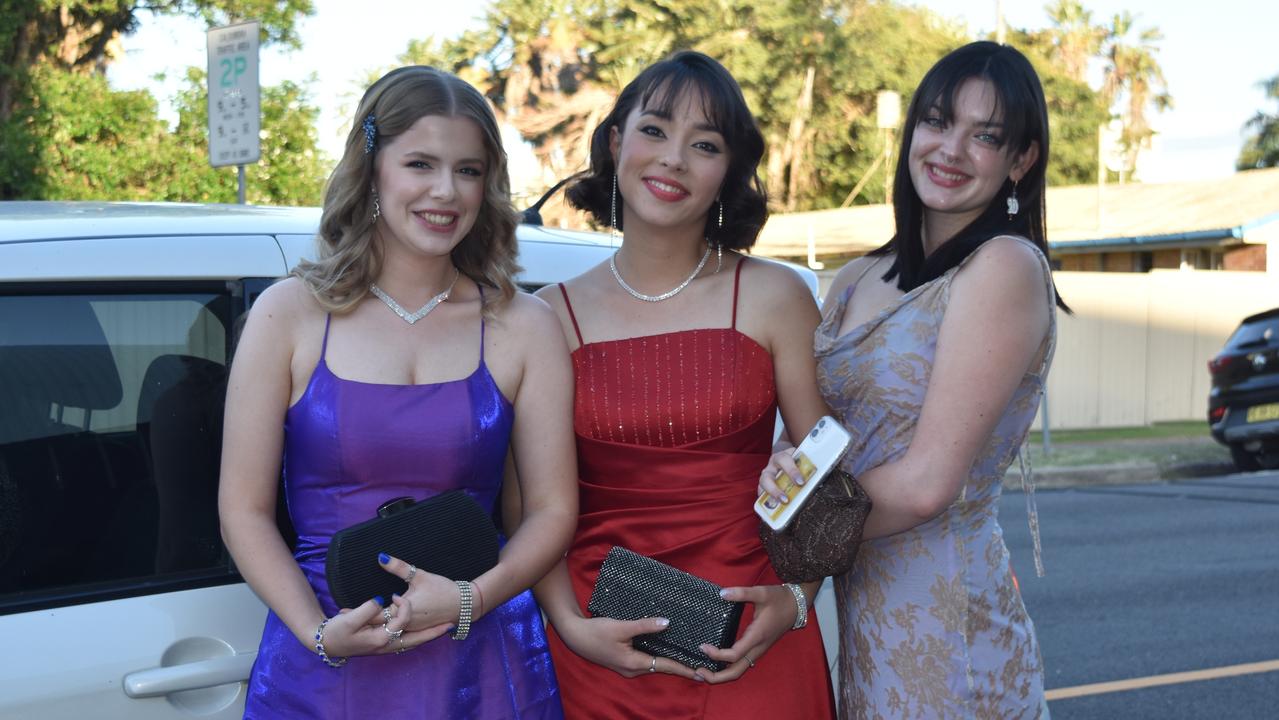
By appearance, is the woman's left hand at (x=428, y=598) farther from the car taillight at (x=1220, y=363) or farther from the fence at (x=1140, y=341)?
the fence at (x=1140, y=341)

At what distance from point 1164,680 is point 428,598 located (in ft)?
14.7

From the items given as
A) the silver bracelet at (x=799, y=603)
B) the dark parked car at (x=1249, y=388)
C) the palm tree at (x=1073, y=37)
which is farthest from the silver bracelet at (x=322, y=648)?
the palm tree at (x=1073, y=37)

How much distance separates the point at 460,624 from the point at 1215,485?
11.1 metres

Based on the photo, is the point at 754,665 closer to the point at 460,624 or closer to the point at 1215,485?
the point at 460,624

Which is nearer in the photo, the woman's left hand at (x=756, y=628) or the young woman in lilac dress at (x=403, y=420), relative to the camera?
the young woman in lilac dress at (x=403, y=420)

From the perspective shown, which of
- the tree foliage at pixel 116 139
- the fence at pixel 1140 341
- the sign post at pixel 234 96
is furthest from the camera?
the fence at pixel 1140 341

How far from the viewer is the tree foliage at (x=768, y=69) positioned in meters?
29.1

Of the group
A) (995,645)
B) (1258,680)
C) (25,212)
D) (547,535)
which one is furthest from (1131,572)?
(25,212)

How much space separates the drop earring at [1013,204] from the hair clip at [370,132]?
1273mm

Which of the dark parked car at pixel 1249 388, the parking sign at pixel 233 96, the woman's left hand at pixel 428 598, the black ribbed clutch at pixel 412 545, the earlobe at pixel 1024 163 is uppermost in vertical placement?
the parking sign at pixel 233 96

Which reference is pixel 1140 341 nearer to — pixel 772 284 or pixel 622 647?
pixel 772 284

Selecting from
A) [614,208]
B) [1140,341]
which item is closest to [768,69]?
[1140,341]

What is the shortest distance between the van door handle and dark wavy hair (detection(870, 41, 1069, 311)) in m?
1.50

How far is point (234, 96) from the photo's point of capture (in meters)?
7.06
